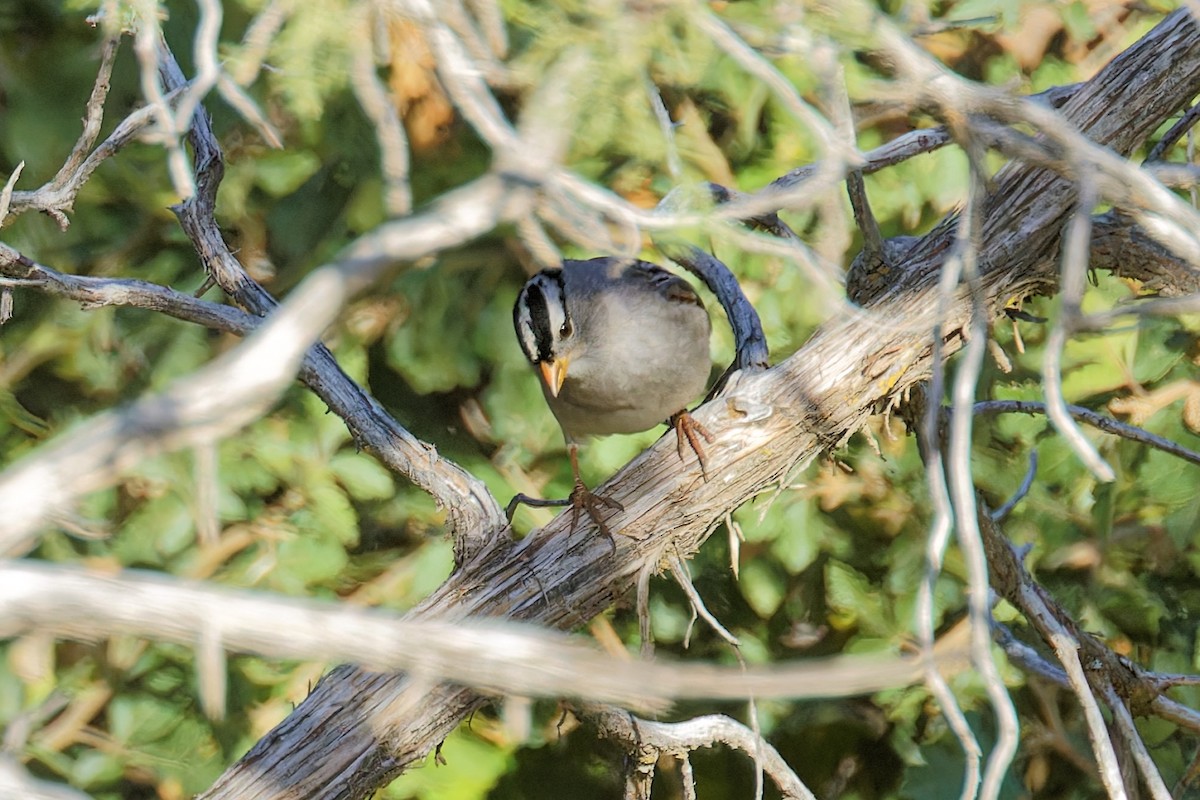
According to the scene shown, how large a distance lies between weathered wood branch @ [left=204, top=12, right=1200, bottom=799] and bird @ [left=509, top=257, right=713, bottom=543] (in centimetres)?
45

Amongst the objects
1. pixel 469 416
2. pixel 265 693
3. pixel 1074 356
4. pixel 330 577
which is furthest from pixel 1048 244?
pixel 265 693

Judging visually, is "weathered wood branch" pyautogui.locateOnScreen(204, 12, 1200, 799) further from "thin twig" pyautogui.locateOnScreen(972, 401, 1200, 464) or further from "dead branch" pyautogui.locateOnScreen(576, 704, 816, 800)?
"thin twig" pyautogui.locateOnScreen(972, 401, 1200, 464)

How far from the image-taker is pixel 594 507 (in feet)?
7.50

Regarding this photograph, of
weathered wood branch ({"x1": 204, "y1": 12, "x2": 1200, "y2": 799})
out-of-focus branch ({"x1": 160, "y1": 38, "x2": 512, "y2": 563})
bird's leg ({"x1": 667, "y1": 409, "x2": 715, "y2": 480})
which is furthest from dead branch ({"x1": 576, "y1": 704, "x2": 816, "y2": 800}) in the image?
bird's leg ({"x1": 667, "y1": 409, "x2": 715, "y2": 480})

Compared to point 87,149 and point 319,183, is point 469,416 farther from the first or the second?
point 87,149

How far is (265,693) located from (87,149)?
1563 millimetres

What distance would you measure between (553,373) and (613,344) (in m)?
0.20

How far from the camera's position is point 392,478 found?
332 centimetres

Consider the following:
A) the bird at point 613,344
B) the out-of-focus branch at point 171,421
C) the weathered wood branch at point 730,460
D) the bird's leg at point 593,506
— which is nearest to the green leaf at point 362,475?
the bird at point 613,344

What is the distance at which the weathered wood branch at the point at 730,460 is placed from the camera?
2.16 meters

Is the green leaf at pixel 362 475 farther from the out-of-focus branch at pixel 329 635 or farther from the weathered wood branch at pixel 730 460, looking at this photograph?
the out-of-focus branch at pixel 329 635

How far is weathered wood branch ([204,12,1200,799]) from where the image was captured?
7.08ft

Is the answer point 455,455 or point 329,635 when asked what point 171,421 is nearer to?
point 329,635

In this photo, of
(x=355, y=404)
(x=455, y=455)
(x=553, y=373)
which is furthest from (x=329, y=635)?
(x=455, y=455)
